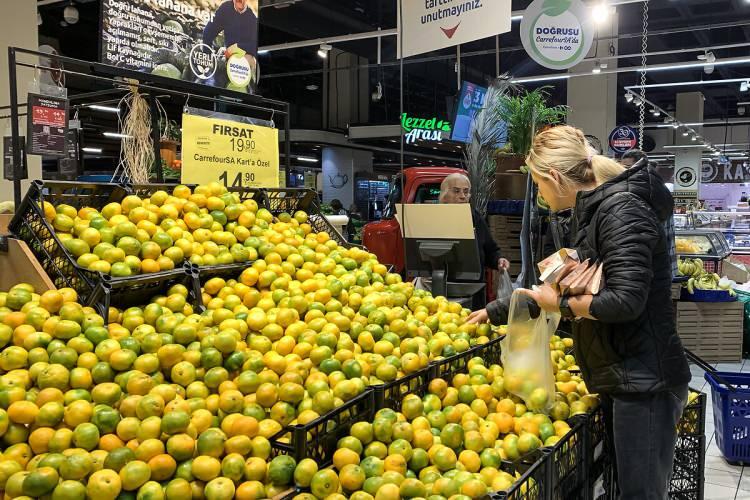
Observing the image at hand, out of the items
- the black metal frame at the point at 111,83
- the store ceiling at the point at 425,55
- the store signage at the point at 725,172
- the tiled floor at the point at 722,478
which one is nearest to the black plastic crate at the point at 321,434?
the black metal frame at the point at 111,83

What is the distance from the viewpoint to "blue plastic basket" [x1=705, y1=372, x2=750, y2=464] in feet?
12.4

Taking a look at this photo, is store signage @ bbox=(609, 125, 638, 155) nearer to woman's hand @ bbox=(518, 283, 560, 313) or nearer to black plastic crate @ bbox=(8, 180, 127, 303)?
woman's hand @ bbox=(518, 283, 560, 313)

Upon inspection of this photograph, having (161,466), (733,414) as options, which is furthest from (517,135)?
(161,466)

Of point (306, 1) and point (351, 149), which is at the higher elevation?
point (306, 1)

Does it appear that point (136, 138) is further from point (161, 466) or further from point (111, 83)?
point (161, 466)

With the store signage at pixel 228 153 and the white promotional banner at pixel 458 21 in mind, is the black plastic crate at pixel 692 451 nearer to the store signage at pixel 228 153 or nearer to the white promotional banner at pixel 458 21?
the white promotional banner at pixel 458 21

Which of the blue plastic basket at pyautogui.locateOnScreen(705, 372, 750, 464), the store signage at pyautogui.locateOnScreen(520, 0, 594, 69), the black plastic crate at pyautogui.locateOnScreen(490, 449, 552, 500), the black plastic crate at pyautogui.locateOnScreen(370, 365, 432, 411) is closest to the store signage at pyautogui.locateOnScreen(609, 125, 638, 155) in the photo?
the store signage at pyautogui.locateOnScreen(520, 0, 594, 69)

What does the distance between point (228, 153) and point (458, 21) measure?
1.59 meters

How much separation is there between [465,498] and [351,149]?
22.9m

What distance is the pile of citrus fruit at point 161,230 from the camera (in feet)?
7.58

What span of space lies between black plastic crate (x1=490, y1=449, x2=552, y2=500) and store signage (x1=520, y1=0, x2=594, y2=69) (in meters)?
5.04

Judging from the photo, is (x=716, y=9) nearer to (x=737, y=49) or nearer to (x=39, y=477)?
(x=737, y=49)

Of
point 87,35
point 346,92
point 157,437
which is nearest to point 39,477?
point 157,437

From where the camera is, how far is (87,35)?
14.4 m
